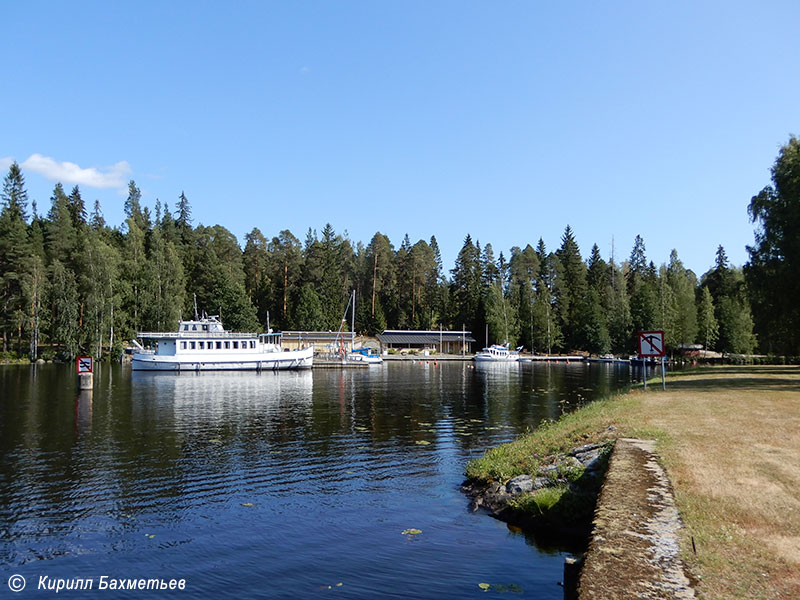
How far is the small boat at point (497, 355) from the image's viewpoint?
357 ft

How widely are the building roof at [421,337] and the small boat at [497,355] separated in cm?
1240

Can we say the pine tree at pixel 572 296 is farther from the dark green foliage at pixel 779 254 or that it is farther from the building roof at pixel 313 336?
the dark green foliage at pixel 779 254

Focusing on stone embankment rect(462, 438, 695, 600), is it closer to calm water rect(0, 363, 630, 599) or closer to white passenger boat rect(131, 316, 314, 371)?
calm water rect(0, 363, 630, 599)

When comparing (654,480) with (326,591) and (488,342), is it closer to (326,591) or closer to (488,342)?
(326,591)

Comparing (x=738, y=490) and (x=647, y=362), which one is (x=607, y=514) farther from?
(x=647, y=362)

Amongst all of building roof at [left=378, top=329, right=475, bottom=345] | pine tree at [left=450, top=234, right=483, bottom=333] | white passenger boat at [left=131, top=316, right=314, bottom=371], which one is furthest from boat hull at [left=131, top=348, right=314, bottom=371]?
pine tree at [left=450, top=234, right=483, bottom=333]

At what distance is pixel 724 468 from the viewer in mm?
11945

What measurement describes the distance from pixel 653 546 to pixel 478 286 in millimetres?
128873

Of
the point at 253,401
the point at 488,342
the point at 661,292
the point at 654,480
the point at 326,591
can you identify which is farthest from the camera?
the point at 488,342

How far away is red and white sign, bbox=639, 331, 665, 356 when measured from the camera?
94.3 ft

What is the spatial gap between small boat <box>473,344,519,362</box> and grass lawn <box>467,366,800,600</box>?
272 feet

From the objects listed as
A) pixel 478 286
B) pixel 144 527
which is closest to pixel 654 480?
pixel 144 527

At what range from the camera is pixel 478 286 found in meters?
136

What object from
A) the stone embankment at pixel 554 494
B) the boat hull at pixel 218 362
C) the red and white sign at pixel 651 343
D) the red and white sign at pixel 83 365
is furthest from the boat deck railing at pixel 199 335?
the stone embankment at pixel 554 494
